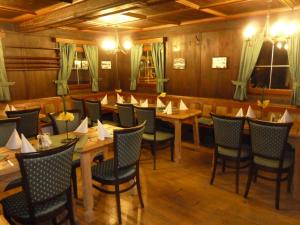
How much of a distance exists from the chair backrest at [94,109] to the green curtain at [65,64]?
1.34 m

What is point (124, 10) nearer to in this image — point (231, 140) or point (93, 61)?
point (231, 140)

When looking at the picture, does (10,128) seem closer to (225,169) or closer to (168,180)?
(168,180)

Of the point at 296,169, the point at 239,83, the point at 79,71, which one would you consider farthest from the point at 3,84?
the point at 296,169

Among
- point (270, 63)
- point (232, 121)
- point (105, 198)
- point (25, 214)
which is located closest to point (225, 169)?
point (232, 121)

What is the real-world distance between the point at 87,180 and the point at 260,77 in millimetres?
3993

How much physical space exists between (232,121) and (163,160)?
1716 mm

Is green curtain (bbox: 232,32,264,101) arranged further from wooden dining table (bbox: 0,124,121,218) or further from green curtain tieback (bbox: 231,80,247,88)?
wooden dining table (bbox: 0,124,121,218)

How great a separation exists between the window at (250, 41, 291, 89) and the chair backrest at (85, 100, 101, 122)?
127 inches

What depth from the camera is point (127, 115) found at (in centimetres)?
438

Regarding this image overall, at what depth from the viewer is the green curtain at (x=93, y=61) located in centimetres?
653

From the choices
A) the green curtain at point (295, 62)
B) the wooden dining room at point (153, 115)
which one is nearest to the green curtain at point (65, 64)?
the wooden dining room at point (153, 115)

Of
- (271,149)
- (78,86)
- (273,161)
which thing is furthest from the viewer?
(78,86)

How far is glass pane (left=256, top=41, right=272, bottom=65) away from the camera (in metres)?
4.64

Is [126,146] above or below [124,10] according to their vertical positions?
below
